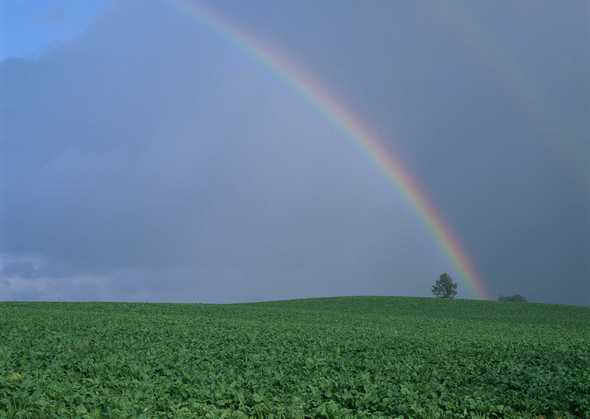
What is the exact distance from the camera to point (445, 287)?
119 metres

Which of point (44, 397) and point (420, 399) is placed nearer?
point (44, 397)

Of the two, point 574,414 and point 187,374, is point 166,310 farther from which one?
point 574,414

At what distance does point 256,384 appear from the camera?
1644 centimetres

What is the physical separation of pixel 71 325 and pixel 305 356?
1716 centimetres

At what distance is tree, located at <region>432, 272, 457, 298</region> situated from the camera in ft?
387

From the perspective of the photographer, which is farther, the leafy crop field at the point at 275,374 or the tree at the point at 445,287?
the tree at the point at 445,287

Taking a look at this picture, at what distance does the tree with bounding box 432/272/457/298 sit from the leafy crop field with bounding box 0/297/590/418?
85158 millimetres

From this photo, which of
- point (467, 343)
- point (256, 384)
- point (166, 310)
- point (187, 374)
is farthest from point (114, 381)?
point (166, 310)

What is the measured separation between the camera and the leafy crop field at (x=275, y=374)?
13766 millimetres

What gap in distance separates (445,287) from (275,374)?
105 meters

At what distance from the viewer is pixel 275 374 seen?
59.2 feet

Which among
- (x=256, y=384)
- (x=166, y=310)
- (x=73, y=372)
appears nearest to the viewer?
(x=256, y=384)

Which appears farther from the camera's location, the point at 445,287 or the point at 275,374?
the point at 445,287

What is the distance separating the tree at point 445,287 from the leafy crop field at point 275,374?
85158mm
